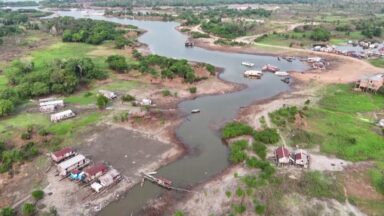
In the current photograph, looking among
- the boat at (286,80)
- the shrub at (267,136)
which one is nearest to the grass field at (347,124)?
the shrub at (267,136)

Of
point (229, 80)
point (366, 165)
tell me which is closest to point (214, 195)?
point (366, 165)

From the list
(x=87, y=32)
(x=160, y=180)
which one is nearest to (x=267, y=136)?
(x=160, y=180)

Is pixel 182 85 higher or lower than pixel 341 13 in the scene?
lower

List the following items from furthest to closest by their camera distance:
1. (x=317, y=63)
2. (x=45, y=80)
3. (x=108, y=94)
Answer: (x=317, y=63)
(x=45, y=80)
(x=108, y=94)

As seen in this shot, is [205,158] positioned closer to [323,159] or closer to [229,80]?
[323,159]

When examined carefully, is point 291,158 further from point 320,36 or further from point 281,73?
point 320,36

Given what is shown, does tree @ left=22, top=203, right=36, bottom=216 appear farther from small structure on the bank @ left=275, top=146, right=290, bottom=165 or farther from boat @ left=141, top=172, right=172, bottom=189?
small structure on the bank @ left=275, top=146, right=290, bottom=165
